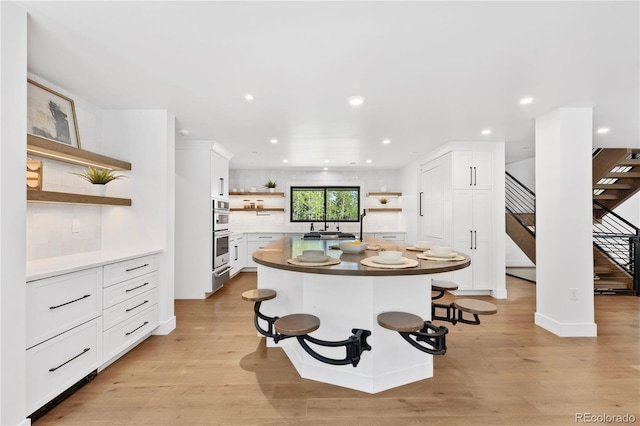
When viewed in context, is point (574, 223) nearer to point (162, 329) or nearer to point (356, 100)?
point (356, 100)

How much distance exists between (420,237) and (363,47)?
4438mm

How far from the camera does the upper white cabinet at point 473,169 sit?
182 inches

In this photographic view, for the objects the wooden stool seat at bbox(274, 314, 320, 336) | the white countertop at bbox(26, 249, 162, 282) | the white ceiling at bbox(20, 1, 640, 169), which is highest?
the white ceiling at bbox(20, 1, 640, 169)

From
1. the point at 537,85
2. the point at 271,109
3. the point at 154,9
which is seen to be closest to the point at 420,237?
the point at 537,85

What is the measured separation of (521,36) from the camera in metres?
1.87

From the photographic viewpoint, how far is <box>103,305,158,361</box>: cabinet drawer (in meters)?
2.38

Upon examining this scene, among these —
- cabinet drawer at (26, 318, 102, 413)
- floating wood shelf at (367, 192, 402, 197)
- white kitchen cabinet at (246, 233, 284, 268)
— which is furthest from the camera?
floating wood shelf at (367, 192, 402, 197)

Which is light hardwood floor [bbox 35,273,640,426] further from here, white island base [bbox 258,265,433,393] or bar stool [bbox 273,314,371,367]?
bar stool [bbox 273,314,371,367]

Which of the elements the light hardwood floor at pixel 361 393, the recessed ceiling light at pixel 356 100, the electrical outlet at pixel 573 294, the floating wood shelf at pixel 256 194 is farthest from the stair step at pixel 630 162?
the floating wood shelf at pixel 256 194

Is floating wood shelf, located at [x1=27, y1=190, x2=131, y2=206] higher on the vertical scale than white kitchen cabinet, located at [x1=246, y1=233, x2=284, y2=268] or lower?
higher

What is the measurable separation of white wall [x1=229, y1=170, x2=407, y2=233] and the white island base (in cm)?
492

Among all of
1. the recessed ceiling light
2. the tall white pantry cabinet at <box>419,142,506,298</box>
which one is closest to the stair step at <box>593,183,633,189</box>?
the tall white pantry cabinet at <box>419,142,506,298</box>

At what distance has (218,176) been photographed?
4.82 meters

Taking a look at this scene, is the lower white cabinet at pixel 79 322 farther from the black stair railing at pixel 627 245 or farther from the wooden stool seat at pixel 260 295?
the black stair railing at pixel 627 245
